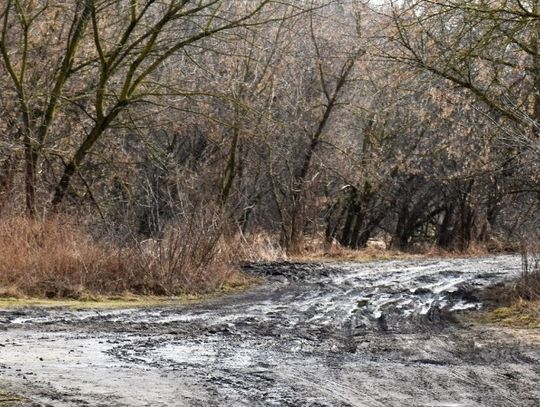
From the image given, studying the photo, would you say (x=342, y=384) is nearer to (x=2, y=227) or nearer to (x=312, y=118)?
(x=2, y=227)

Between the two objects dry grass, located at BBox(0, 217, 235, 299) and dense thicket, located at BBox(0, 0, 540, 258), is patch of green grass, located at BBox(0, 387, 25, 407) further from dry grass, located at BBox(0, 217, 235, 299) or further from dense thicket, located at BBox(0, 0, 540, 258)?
dense thicket, located at BBox(0, 0, 540, 258)

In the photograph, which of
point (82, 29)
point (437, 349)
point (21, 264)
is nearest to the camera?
point (437, 349)

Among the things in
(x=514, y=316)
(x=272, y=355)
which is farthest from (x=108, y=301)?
(x=514, y=316)

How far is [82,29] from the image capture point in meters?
15.2

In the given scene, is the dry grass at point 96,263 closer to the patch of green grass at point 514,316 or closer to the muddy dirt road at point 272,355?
the muddy dirt road at point 272,355

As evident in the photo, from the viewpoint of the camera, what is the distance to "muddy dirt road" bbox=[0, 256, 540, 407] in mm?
5910

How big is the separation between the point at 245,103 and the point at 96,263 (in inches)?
281

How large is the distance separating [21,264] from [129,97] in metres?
4.92

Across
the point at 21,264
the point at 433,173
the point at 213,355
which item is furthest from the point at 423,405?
the point at 433,173

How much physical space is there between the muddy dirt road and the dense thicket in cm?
286

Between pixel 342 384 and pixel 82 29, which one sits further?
pixel 82 29

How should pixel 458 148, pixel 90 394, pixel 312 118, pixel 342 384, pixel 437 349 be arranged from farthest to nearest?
1. pixel 312 118
2. pixel 458 148
3. pixel 437 349
4. pixel 342 384
5. pixel 90 394

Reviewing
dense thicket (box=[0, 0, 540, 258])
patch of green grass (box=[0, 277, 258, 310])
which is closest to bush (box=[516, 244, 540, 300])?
dense thicket (box=[0, 0, 540, 258])

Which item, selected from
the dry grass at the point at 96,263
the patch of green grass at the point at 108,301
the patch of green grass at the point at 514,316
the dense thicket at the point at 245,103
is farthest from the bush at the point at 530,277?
the dry grass at the point at 96,263
